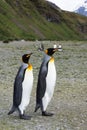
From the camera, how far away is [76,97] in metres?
13.3

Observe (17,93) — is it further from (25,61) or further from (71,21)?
(71,21)

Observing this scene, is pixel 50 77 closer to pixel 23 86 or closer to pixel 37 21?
pixel 23 86

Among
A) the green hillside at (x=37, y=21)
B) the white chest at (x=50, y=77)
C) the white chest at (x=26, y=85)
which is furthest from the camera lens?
the green hillside at (x=37, y=21)

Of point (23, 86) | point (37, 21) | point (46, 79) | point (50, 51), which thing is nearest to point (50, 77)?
point (46, 79)

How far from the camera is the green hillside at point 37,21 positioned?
131m

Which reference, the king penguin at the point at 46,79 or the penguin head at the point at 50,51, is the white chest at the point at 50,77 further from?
the penguin head at the point at 50,51

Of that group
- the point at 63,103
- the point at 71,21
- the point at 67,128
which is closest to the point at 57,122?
the point at 67,128

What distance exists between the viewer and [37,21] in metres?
158

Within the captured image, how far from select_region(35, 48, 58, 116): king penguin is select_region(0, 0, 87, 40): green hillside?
336ft

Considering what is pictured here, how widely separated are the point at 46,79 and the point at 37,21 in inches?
5865

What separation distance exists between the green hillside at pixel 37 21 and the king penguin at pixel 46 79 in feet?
336

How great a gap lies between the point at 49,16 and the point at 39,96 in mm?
164205

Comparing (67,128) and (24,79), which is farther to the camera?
(24,79)

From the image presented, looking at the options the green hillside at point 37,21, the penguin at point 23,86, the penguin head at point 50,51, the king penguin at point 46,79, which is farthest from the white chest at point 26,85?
the green hillside at point 37,21
